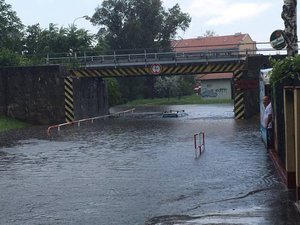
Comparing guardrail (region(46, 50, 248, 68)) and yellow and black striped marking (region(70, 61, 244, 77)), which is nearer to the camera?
yellow and black striped marking (region(70, 61, 244, 77))

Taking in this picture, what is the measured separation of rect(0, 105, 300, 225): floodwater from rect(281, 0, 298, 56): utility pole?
316cm

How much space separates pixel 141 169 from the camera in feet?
46.1

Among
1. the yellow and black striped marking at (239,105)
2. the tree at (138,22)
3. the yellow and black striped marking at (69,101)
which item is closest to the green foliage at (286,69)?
the yellow and black striped marking at (239,105)

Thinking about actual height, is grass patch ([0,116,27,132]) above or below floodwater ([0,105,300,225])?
above

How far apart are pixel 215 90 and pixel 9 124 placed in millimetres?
52899

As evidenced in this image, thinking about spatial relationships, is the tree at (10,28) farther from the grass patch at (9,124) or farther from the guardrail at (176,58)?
the grass patch at (9,124)

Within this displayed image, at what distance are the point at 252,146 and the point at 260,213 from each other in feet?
31.9

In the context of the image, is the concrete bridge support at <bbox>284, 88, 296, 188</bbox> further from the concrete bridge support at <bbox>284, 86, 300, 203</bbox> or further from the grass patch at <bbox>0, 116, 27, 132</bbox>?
the grass patch at <bbox>0, 116, 27, 132</bbox>

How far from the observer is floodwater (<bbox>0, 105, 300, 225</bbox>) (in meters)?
8.98

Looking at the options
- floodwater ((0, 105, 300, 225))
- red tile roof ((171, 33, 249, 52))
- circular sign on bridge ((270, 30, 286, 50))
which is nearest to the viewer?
floodwater ((0, 105, 300, 225))

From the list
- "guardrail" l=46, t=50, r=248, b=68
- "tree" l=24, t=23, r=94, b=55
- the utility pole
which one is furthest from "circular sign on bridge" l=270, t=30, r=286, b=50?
"tree" l=24, t=23, r=94, b=55

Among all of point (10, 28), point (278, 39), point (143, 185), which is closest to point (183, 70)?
point (278, 39)

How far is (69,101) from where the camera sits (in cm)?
3503

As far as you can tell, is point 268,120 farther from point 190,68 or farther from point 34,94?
point 34,94
